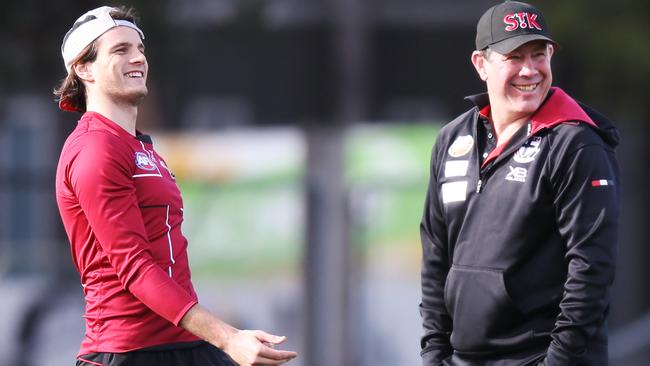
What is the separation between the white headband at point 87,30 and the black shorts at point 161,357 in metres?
1.08

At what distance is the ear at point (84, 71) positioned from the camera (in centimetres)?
454

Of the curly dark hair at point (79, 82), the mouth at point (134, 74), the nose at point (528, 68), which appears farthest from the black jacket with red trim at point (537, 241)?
→ the curly dark hair at point (79, 82)

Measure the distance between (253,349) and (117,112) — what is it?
3.40ft

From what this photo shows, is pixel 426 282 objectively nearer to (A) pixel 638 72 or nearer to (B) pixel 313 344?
(B) pixel 313 344

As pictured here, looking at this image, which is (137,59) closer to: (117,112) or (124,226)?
(117,112)

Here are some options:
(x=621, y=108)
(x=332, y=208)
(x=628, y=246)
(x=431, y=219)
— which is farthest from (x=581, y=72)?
(x=431, y=219)

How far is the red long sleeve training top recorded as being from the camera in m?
4.27

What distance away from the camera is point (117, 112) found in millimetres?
4535

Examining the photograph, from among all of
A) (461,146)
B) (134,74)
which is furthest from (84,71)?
(461,146)

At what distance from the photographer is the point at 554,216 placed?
14.5 feet

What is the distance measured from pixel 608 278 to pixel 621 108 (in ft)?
36.8

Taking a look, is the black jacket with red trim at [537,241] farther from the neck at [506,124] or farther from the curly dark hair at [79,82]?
the curly dark hair at [79,82]

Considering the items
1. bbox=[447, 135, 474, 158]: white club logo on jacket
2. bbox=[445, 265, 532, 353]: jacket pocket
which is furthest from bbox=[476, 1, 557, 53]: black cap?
bbox=[445, 265, 532, 353]: jacket pocket

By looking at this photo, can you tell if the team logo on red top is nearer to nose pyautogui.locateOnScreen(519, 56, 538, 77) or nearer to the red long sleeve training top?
the red long sleeve training top
